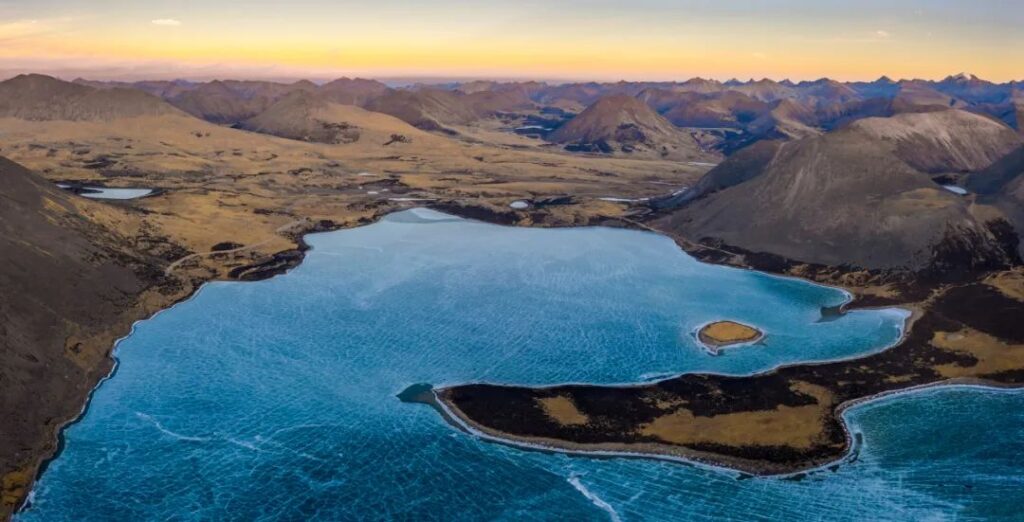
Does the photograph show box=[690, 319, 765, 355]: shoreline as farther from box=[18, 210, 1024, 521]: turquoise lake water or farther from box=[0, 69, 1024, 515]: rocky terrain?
box=[0, 69, 1024, 515]: rocky terrain

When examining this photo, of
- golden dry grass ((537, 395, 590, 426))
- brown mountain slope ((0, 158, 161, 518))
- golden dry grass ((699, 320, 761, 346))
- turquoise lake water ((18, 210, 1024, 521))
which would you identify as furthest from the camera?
golden dry grass ((699, 320, 761, 346))

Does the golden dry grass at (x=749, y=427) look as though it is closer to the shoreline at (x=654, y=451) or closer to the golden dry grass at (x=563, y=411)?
the shoreline at (x=654, y=451)

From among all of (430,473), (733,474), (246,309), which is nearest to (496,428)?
(430,473)

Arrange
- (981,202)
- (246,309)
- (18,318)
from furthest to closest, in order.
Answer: (981,202)
(246,309)
(18,318)

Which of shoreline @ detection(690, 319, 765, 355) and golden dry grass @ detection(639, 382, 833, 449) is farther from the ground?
shoreline @ detection(690, 319, 765, 355)

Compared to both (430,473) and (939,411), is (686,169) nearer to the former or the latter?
(939,411)

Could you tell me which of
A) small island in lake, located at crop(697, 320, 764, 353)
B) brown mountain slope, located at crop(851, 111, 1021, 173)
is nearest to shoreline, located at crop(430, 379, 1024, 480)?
small island in lake, located at crop(697, 320, 764, 353)
